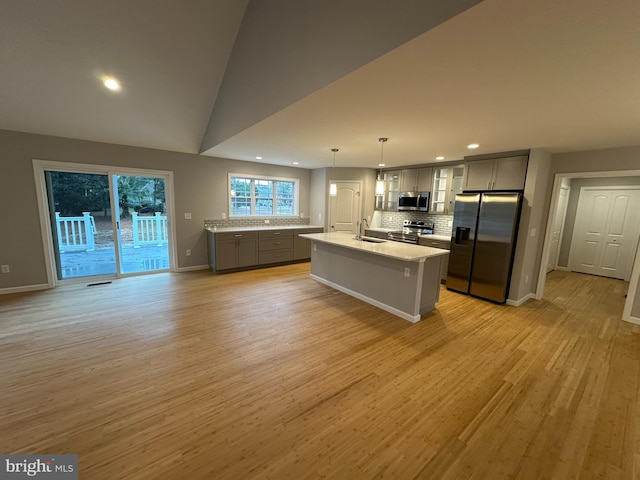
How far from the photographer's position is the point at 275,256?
6113 millimetres

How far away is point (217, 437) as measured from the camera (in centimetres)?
169

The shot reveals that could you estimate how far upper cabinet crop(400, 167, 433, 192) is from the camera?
5535 millimetres

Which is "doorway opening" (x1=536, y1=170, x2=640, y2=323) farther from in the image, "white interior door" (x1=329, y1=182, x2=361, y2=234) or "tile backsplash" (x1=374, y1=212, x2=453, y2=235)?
"white interior door" (x1=329, y1=182, x2=361, y2=234)

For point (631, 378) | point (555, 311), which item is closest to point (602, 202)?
point (555, 311)

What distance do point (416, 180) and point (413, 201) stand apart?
1.60 feet

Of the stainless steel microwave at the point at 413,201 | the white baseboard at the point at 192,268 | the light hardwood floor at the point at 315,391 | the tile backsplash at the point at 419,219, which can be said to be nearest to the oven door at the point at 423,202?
the stainless steel microwave at the point at 413,201

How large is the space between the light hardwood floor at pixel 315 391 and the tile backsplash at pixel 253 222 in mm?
2446

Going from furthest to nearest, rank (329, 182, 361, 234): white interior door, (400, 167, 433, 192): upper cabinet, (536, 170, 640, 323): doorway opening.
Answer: (329, 182, 361, 234): white interior door < (400, 167, 433, 192): upper cabinet < (536, 170, 640, 323): doorway opening

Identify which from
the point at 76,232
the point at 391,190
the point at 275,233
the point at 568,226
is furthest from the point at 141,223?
the point at 568,226

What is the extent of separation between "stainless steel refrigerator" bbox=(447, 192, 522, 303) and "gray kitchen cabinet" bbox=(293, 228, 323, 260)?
11.0 ft

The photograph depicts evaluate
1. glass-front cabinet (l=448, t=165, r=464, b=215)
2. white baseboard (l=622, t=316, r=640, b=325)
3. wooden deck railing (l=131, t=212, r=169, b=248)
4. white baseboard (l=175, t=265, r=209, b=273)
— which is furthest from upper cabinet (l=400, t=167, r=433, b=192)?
wooden deck railing (l=131, t=212, r=169, b=248)

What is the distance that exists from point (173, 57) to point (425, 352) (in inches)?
181

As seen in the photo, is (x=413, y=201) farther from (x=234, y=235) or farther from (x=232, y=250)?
(x=232, y=250)
